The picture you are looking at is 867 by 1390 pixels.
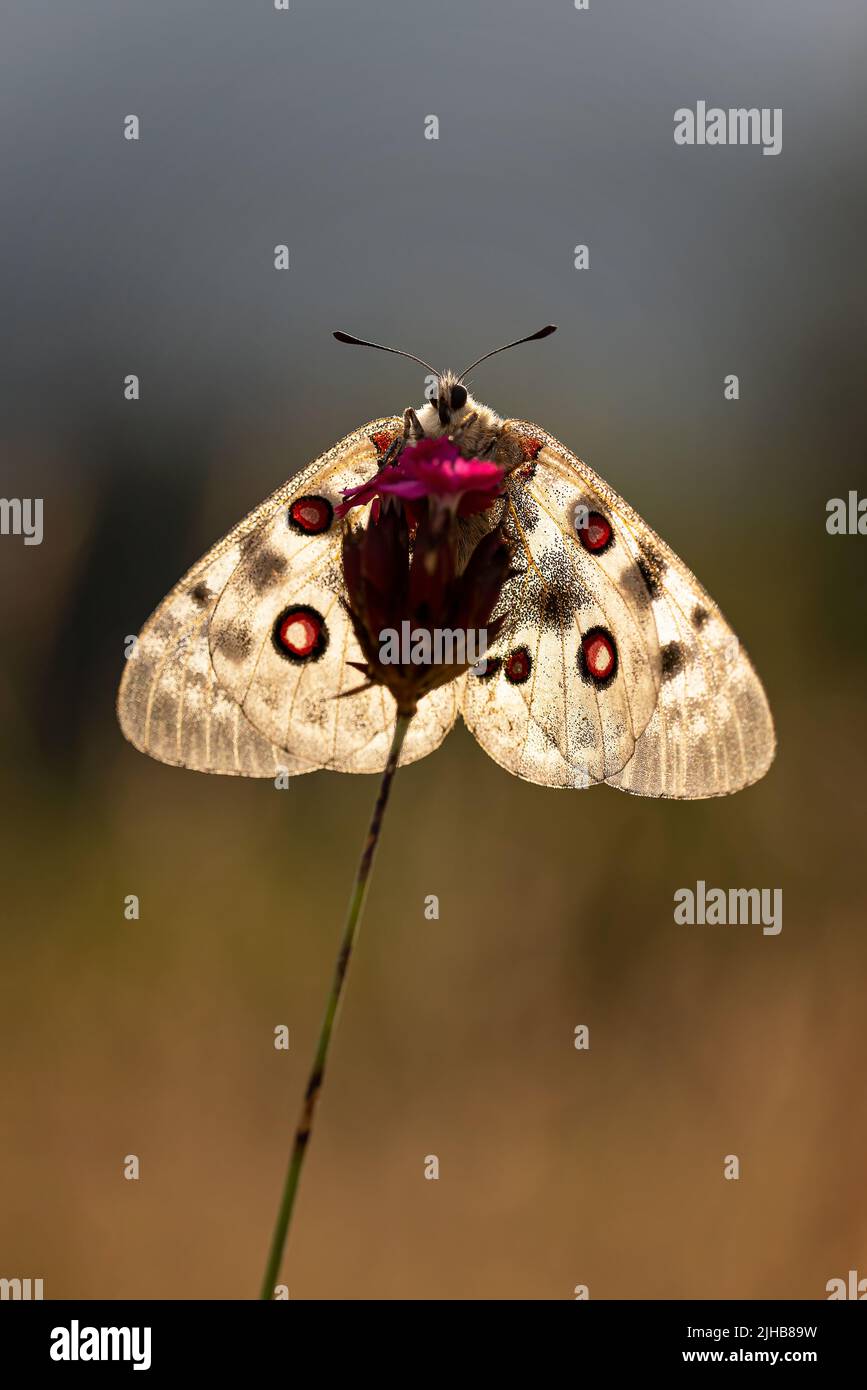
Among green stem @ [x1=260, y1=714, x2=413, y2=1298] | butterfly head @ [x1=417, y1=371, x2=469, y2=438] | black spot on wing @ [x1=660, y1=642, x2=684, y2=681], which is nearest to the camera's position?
green stem @ [x1=260, y1=714, x2=413, y2=1298]

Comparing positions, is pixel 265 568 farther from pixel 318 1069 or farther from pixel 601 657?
pixel 318 1069

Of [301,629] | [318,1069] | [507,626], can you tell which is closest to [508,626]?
[507,626]

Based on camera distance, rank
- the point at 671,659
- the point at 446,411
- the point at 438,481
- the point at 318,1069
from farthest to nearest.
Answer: the point at 671,659
the point at 446,411
the point at 438,481
the point at 318,1069

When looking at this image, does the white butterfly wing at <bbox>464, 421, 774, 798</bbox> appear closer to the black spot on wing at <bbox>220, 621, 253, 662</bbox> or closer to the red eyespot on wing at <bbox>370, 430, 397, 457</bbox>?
the red eyespot on wing at <bbox>370, 430, 397, 457</bbox>

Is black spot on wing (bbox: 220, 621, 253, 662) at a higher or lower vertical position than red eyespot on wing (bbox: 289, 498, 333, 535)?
lower

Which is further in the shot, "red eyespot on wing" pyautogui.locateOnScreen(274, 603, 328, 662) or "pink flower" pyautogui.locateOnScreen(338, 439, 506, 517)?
"red eyespot on wing" pyautogui.locateOnScreen(274, 603, 328, 662)

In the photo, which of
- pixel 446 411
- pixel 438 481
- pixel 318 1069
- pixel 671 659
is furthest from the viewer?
pixel 671 659

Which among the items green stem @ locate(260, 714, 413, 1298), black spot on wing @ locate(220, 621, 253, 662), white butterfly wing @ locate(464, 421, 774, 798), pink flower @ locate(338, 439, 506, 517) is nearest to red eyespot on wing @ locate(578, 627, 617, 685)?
white butterfly wing @ locate(464, 421, 774, 798)
